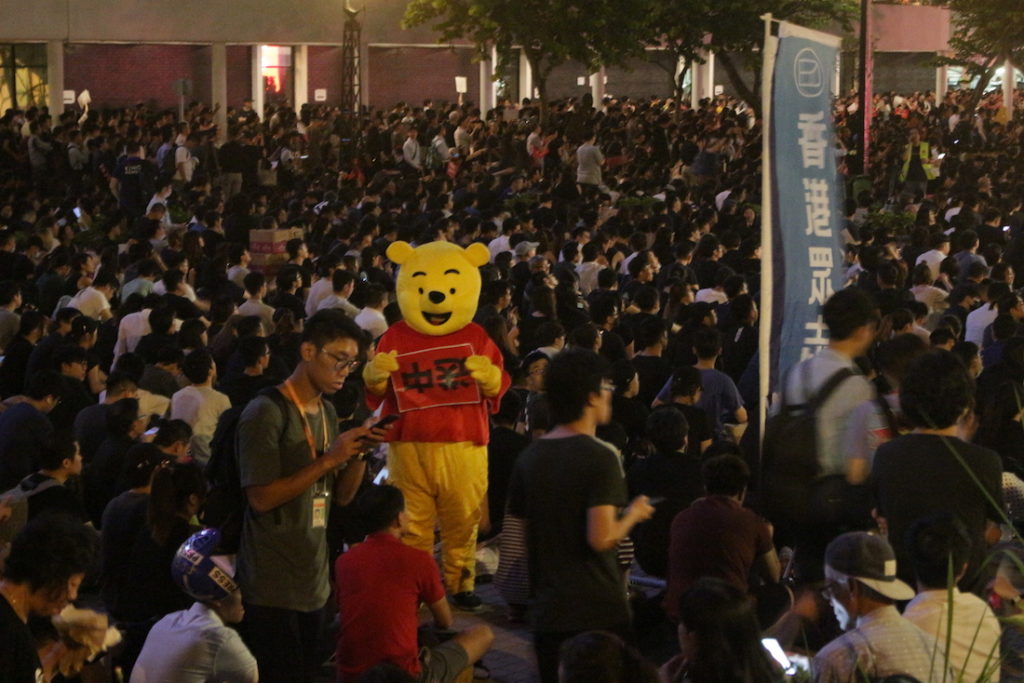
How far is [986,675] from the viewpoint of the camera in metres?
3.70

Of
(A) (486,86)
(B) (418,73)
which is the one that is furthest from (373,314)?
(B) (418,73)

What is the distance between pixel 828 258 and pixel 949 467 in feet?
8.81

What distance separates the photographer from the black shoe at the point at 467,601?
26.0ft

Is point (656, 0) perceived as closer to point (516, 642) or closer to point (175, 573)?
point (516, 642)

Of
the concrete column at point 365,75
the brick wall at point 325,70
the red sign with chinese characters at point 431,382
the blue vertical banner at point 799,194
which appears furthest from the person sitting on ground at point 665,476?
the brick wall at point 325,70

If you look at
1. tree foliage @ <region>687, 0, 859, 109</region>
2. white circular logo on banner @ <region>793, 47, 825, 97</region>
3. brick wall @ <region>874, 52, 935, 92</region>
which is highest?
brick wall @ <region>874, 52, 935, 92</region>

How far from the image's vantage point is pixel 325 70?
41281 millimetres

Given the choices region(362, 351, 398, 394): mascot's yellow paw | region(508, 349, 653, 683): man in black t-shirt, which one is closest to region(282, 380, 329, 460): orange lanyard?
region(508, 349, 653, 683): man in black t-shirt

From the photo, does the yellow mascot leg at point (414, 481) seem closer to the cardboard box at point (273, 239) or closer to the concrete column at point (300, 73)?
the cardboard box at point (273, 239)

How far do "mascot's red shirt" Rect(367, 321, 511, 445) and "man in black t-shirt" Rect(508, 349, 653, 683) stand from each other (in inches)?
97.9

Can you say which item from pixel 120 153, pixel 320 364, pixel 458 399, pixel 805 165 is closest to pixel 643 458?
pixel 458 399

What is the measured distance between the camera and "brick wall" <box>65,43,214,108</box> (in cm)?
3738

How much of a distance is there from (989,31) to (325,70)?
706 inches

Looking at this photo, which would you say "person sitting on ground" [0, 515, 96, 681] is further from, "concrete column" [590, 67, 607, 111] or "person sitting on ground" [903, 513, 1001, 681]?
"concrete column" [590, 67, 607, 111]
